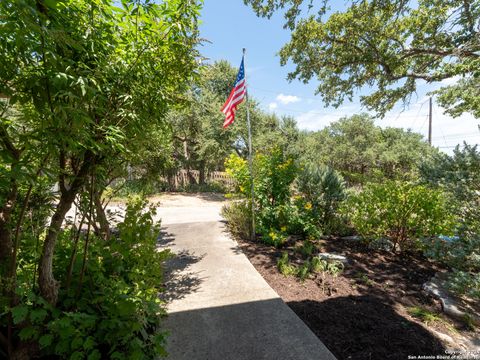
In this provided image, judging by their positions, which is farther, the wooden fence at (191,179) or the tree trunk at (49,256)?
the wooden fence at (191,179)

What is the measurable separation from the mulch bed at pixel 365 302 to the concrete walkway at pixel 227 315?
0.21m

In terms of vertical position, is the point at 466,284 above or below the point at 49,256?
below

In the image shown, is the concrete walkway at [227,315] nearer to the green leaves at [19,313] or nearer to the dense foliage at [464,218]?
the green leaves at [19,313]

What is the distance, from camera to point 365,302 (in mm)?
3150

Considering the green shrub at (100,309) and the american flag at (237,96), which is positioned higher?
the american flag at (237,96)

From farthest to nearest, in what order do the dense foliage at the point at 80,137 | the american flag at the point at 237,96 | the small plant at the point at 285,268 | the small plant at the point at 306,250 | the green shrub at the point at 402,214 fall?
the american flag at the point at 237,96
the small plant at the point at 306,250
the green shrub at the point at 402,214
the small plant at the point at 285,268
the dense foliage at the point at 80,137

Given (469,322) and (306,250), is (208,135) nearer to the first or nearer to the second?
(306,250)

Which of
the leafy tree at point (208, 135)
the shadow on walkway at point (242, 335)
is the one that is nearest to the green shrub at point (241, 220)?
the shadow on walkway at point (242, 335)

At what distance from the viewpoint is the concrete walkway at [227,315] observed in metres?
2.29

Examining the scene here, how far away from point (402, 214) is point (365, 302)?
231 centimetres

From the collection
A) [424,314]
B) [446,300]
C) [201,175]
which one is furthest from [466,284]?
[201,175]

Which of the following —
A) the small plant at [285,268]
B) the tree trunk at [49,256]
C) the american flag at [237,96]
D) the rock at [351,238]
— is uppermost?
the american flag at [237,96]

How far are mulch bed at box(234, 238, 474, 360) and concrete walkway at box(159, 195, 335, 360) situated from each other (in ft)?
0.70

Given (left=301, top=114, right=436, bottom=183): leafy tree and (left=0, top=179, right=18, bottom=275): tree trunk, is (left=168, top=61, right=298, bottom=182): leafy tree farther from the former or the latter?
(left=0, top=179, right=18, bottom=275): tree trunk
